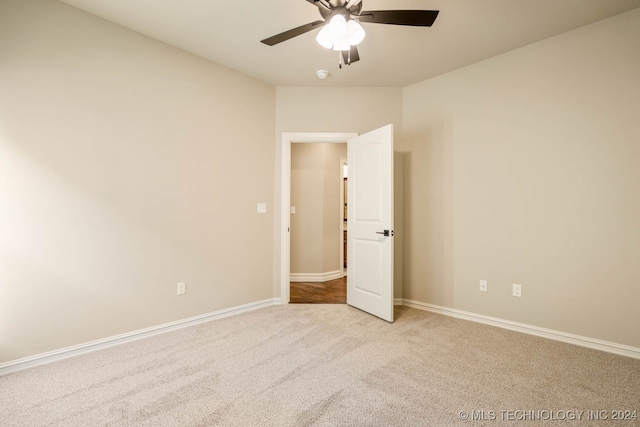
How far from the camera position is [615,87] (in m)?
2.30

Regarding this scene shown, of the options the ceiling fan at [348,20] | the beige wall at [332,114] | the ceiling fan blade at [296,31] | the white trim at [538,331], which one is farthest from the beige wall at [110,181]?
the white trim at [538,331]

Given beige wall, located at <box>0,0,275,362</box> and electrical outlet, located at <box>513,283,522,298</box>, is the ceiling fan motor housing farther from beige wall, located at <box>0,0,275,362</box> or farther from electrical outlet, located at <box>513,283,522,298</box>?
electrical outlet, located at <box>513,283,522,298</box>

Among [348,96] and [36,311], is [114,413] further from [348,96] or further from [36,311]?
[348,96]

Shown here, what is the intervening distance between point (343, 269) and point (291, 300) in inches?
74.3

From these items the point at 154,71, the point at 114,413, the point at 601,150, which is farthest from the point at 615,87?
the point at 114,413

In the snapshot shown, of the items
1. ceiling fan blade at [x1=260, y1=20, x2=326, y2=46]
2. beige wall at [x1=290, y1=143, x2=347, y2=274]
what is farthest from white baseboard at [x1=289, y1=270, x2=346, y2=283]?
ceiling fan blade at [x1=260, y1=20, x2=326, y2=46]

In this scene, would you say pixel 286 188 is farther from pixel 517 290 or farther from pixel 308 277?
pixel 517 290

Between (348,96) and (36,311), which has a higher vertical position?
(348,96)

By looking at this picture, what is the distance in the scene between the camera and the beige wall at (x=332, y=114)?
11.7ft

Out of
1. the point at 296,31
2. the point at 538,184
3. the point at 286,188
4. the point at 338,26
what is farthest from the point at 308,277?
the point at 338,26

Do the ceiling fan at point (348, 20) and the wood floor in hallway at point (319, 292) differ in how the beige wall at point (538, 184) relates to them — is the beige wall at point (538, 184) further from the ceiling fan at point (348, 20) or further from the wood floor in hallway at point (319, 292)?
the ceiling fan at point (348, 20)

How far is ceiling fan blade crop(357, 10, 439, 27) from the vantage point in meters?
1.67

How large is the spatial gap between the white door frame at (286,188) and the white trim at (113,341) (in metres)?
0.42

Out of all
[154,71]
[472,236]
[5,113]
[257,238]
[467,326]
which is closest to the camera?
[5,113]
